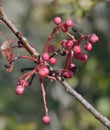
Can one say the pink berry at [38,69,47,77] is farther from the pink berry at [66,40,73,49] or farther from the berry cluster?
the pink berry at [66,40,73,49]

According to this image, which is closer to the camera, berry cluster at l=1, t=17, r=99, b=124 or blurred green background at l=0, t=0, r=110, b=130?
berry cluster at l=1, t=17, r=99, b=124

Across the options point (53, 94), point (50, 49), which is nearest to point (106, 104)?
point (53, 94)

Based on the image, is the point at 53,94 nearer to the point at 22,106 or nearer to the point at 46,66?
the point at 22,106

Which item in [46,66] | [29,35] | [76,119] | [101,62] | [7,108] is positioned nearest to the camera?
[46,66]

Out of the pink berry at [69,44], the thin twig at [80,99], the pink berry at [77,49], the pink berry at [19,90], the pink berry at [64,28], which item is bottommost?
the thin twig at [80,99]

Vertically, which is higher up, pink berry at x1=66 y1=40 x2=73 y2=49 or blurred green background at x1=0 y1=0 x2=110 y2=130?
blurred green background at x1=0 y1=0 x2=110 y2=130

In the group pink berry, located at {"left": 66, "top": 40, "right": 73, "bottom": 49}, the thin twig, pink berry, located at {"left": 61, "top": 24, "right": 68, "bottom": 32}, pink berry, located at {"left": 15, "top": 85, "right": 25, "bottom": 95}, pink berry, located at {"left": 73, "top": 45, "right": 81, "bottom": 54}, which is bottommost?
the thin twig

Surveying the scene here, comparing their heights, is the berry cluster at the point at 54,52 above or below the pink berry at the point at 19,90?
above

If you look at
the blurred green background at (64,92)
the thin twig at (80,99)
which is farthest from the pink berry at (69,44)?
the blurred green background at (64,92)

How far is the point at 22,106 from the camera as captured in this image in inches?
236

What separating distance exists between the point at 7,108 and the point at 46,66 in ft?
12.9

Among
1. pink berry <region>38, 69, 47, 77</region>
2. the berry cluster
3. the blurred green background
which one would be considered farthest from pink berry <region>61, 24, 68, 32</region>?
the blurred green background

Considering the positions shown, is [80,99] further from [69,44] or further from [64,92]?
[64,92]

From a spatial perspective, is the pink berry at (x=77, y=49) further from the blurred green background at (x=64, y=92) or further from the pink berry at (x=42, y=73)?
the blurred green background at (x=64, y=92)
